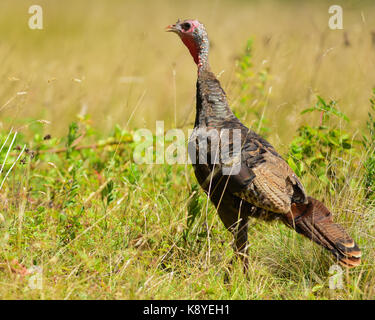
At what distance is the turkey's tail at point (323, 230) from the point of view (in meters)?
3.08

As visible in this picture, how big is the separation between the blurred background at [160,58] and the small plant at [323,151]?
50 cm

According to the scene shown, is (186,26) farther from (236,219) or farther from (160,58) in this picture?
(160,58)

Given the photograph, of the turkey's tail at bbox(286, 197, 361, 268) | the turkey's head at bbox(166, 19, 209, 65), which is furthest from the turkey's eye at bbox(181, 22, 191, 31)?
the turkey's tail at bbox(286, 197, 361, 268)

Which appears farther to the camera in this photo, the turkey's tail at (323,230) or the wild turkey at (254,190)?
the wild turkey at (254,190)

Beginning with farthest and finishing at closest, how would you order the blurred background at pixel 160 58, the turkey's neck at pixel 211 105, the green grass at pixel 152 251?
the blurred background at pixel 160 58, the turkey's neck at pixel 211 105, the green grass at pixel 152 251

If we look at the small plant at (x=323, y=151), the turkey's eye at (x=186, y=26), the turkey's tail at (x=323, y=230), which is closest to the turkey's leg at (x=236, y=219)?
the turkey's tail at (x=323, y=230)

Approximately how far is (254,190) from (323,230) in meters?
0.46

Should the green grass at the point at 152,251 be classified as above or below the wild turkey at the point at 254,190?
below

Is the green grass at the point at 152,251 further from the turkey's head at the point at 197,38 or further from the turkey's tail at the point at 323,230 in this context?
the turkey's head at the point at 197,38

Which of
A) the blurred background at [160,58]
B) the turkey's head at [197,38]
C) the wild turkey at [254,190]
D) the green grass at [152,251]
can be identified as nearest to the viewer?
the green grass at [152,251]

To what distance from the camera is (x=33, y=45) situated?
31.3 feet

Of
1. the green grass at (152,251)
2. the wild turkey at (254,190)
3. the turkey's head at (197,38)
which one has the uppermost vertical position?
the turkey's head at (197,38)

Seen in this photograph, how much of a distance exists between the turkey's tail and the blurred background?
1213mm

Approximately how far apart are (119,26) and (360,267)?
8.12 metres
